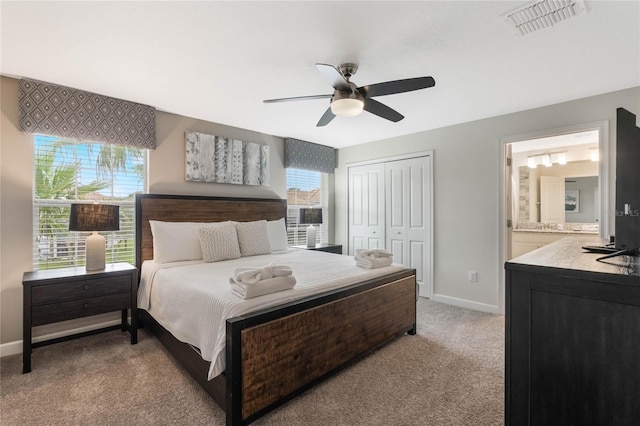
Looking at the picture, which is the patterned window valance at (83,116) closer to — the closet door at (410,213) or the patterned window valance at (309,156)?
the patterned window valance at (309,156)

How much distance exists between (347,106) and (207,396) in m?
2.26

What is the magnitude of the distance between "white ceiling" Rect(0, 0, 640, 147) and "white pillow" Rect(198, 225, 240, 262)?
139 cm

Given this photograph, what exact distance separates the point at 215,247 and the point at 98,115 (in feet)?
5.69

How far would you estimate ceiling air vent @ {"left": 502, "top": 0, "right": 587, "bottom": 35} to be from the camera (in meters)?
1.72

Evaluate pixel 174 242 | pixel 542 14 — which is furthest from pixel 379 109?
pixel 174 242

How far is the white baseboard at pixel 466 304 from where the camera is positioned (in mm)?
3721

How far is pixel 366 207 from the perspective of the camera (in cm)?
515

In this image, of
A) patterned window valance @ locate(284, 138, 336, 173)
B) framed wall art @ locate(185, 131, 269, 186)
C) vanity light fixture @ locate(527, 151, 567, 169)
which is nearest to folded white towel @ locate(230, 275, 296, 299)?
framed wall art @ locate(185, 131, 269, 186)

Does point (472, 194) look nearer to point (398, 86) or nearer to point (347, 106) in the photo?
point (398, 86)

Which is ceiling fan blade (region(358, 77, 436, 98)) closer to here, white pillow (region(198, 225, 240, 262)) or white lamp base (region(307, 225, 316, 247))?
white pillow (region(198, 225, 240, 262))

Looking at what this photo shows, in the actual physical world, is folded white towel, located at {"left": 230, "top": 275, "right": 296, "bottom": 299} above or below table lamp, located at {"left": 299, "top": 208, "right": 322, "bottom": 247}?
below

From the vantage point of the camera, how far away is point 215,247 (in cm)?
316

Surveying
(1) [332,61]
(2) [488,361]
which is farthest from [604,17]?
(2) [488,361]

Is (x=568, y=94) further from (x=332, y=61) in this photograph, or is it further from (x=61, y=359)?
(x=61, y=359)
